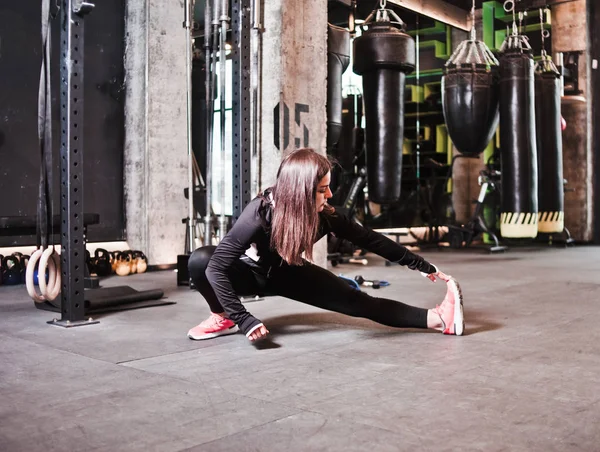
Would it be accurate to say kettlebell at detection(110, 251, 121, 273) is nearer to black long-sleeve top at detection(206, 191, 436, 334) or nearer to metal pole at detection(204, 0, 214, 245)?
metal pole at detection(204, 0, 214, 245)

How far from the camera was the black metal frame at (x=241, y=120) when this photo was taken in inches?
163

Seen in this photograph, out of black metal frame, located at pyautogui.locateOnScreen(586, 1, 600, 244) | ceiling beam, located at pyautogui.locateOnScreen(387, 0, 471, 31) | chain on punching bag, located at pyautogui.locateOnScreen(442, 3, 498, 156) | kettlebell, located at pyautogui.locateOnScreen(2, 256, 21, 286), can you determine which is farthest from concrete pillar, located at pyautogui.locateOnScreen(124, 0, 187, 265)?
black metal frame, located at pyautogui.locateOnScreen(586, 1, 600, 244)

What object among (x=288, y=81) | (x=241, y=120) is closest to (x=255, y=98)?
(x=288, y=81)

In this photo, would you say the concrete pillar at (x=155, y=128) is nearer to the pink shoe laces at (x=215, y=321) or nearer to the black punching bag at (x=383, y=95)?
the black punching bag at (x=383, y=95)

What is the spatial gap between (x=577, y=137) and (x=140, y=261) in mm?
7122

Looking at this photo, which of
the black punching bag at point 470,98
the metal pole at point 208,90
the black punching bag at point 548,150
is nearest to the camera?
the metal pole at point 208,90

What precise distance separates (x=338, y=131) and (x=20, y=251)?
2824 mm

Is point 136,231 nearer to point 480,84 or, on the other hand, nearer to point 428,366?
point 480,84

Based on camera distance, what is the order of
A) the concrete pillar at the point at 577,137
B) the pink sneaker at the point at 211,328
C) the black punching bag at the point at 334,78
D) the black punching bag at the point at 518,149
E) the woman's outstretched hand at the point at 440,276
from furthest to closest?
the concrete pillar at the point at 577,137, the black punching bag at the point at 518,149, the black punching bag at the point at 334,78, the pink sneaker at the point at 211,328, the woman's outstretched hand at the point at 440,276

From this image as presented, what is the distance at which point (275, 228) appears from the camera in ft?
8.94

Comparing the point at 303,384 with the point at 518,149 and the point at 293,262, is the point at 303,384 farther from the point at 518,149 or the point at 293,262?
the point at 518,149

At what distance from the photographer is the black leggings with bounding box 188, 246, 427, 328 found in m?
2.98

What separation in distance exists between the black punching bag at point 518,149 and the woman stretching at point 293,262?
13.5 ft

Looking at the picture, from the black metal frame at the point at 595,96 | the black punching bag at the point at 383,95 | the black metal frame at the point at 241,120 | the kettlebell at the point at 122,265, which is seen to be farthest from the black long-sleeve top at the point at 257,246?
the black metal frame at the point at 595,96
